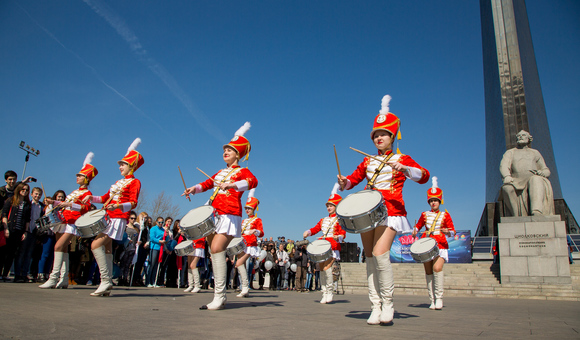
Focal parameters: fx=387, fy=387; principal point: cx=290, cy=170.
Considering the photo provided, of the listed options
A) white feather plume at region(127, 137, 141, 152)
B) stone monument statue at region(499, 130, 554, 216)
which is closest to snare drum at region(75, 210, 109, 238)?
white feather plume at region(127, 137, 141, 152)

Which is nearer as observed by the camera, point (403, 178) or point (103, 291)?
point (403, 178)

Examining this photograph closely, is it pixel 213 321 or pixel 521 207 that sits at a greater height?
pixel 521 207

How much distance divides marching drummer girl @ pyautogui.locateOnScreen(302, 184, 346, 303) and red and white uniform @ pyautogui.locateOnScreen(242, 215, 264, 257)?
1.82m

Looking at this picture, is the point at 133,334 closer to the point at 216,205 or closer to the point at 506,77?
the point at 216,205

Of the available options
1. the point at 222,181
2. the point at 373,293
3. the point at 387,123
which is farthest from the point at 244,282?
the point at 387,123

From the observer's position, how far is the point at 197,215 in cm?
575

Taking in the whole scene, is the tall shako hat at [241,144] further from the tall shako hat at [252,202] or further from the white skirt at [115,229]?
the tall shako hat at [252,202]

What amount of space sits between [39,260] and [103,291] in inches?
243

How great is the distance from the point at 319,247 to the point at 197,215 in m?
3.69

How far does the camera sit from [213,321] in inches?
155

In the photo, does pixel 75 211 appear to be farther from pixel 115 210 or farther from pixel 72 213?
pixel 115 210

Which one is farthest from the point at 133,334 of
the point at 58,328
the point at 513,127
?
the point at 513,127

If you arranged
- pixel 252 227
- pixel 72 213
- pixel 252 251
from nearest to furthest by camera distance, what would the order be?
pixel 72 213 < pixel 252 251 < pixel 252 227

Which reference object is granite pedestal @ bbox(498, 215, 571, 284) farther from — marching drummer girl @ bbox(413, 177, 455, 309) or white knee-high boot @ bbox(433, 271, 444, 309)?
white knee-high boot @ bbox(433, 271, 444, 309)
